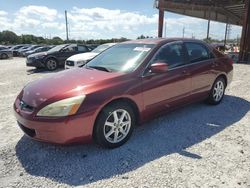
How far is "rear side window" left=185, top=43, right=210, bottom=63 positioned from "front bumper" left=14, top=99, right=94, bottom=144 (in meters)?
2.57

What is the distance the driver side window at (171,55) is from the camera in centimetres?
429

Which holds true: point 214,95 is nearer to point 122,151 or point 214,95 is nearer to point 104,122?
point 122,151

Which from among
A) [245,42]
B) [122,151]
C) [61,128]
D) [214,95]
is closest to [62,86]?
[61,128]

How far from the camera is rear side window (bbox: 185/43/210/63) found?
491 centimetres

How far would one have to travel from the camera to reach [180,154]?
3.49 metres

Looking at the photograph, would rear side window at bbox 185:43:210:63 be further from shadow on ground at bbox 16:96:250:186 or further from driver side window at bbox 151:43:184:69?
shadow on ground at bbox 16:96:250:186

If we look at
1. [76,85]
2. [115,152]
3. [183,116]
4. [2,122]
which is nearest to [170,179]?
[115,152]

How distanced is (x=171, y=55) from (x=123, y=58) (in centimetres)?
88

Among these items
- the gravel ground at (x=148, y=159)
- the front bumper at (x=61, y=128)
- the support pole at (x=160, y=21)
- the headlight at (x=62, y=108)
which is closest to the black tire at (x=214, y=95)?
the gravel ground at (x=148, y=159)

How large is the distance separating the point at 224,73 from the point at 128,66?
2723mm

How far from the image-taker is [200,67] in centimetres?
498

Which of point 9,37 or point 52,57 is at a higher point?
point 9,37

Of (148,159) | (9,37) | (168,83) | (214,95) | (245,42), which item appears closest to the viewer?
(148,159)

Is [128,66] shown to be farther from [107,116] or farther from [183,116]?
[183,116]
